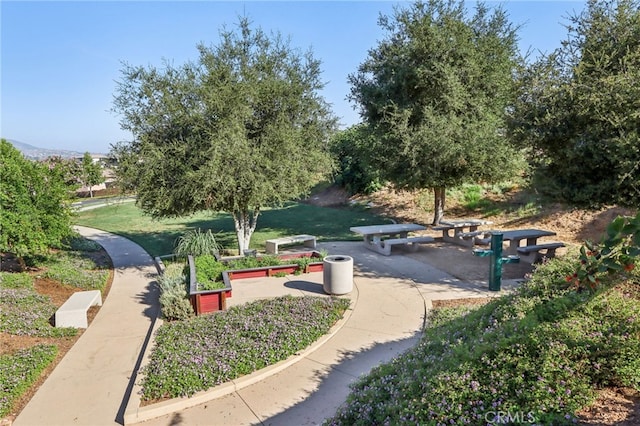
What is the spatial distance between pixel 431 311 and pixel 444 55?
28.8 feet

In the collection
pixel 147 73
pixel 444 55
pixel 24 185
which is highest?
pixel 444 55

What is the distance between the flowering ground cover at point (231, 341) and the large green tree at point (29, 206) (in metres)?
4.91

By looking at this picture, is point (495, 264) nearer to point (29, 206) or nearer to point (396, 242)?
point (396, 242)

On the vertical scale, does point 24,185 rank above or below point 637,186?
above

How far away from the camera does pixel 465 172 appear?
12.5m

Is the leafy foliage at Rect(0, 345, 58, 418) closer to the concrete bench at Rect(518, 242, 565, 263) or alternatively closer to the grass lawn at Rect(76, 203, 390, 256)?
the grass lawn at Rect(76, 203, 390, 256)

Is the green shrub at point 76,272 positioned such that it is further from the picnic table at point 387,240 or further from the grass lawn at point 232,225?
the picnic table at point 387,240

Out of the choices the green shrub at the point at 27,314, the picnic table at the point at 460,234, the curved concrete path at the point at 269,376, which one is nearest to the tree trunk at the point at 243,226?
the curved concrete path at the point at 269,376

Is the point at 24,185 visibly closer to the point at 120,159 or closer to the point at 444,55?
the point at 120,159

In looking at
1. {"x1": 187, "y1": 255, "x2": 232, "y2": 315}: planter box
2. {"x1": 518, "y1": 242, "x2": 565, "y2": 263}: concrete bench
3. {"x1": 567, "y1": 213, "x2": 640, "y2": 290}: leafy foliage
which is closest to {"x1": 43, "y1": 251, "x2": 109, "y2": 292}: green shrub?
{"x1": 187, "y1": 255, "x2": 232, "y2": 315}: planter box

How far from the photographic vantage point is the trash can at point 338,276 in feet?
23.6

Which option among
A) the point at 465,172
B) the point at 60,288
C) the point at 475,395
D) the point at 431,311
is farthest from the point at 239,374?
the point at 465,172

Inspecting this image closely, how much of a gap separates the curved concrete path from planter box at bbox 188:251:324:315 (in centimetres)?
32

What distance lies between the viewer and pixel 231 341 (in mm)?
5152
